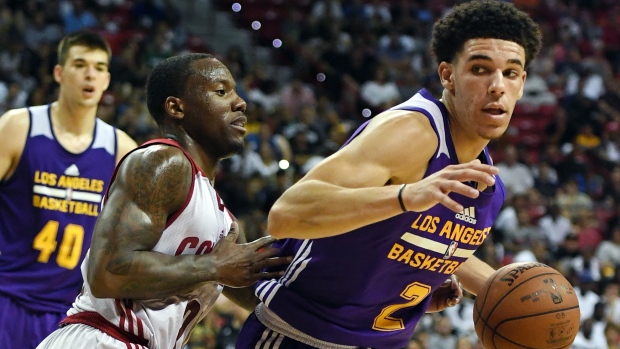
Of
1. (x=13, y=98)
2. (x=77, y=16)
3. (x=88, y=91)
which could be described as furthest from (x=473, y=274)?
(x=77, y=16)

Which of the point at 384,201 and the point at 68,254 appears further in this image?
the point at 68,254

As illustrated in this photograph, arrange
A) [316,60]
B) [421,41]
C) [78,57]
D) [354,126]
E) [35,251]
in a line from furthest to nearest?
[421,41], [316,60], [354,126], [78,57], [35,251]

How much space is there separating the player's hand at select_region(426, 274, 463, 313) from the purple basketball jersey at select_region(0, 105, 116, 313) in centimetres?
203

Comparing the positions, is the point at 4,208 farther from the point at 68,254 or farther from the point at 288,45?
the point at 288,45

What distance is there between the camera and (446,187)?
256 cm

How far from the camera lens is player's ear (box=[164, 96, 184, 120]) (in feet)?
11.2

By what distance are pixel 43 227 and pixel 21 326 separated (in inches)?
21.8

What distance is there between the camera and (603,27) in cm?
1702

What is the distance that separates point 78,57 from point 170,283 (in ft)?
8.06

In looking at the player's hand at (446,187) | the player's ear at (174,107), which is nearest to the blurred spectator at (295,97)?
the player's ear at (174,107)

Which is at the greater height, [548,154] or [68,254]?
[68,254]

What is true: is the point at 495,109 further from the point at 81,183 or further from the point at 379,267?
the point at 81,183

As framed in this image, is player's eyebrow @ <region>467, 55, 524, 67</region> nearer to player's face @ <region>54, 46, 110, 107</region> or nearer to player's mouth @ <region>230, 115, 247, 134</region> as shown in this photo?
player's mouth @ <region>230, 115, 247, 134</region>

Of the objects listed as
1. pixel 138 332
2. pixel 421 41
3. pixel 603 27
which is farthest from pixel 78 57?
pixel 603 27
